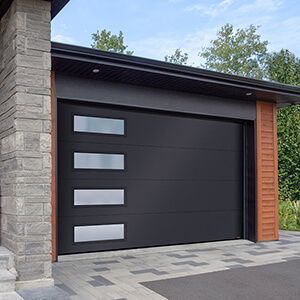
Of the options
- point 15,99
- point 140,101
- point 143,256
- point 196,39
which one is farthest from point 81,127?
point 196,39

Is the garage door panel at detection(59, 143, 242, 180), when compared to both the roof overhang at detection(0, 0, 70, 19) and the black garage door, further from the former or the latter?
the roof overhang at detection(0, 0, 70, 19)

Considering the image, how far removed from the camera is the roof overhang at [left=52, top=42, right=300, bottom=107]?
532 centimetres

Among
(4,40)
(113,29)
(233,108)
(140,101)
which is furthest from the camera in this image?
(113,29)

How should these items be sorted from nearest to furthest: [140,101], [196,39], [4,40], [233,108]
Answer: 1. [4,40]
2. [140,101]
3. [233,108]
4. [196,39]

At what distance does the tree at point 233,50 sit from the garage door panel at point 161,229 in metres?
17.2

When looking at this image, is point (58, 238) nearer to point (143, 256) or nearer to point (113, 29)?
point (143, 256)

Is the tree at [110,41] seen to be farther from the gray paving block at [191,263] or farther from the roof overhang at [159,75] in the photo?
the gray paving block at [191,263]

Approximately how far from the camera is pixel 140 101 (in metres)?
6.48

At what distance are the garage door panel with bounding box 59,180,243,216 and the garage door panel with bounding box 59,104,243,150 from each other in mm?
646

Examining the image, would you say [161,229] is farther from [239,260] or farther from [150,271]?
[150,271]

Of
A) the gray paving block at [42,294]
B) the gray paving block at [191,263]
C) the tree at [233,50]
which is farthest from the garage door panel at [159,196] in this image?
the tree at [233,50]

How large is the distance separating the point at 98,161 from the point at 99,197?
54cm

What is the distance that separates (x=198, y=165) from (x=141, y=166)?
1.15 m

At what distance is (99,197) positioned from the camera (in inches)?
248
